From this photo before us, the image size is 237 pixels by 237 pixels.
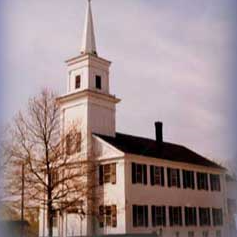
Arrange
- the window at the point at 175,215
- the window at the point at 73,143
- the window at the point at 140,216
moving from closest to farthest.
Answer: the window at the point at 175,215
the window at the point at 140,216
the window at the point at 73,143

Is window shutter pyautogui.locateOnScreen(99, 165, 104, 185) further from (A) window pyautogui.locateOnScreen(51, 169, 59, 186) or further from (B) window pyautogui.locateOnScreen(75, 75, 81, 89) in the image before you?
(B) window pyautogui.locateOnScreen(75, 75, 81, 89)

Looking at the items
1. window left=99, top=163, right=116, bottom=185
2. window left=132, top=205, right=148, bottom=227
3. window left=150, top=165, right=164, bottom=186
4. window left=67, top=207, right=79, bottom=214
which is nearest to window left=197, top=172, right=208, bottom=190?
window left=150, top=165, right=164, bottom=186

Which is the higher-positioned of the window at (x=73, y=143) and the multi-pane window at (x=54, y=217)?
the window at (x=73, y=143)

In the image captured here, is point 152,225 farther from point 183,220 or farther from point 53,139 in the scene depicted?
point 53,139

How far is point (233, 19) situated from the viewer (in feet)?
8.63

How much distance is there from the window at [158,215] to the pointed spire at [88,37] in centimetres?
109

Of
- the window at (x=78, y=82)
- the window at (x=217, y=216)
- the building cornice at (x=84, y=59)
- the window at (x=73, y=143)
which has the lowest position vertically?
the window at (x=217, y=216)

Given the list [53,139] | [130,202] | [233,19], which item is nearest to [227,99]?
[233,19]

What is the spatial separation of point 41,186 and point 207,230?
43.1 inches

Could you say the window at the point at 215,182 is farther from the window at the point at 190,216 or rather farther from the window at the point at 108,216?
the window at the point at 108,216

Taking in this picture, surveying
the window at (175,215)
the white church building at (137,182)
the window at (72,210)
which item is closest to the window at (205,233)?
the white church building at (137,182)

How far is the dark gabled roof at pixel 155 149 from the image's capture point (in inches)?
114

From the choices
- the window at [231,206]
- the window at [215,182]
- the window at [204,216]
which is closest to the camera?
the window at [231,206]

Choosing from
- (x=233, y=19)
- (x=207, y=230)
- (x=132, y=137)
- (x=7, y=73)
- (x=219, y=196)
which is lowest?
(x=207, y=230)
